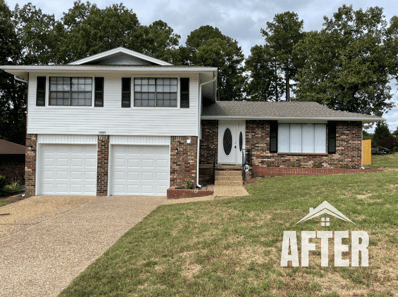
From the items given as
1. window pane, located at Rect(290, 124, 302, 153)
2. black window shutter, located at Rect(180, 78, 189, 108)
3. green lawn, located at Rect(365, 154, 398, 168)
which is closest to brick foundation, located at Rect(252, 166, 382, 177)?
window pane, located at Rect(290, 124, 302, 153)

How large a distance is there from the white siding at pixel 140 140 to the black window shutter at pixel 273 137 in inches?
224

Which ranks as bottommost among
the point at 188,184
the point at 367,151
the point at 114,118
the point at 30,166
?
the point at 188,184

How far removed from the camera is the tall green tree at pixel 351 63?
72.0 ft

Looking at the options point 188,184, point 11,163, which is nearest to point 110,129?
point 188,184

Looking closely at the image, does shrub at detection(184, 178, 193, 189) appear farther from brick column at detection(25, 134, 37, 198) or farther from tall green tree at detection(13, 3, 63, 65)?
tall green tree at detection(13, 3, 63, 65)

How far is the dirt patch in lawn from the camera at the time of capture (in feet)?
23.1

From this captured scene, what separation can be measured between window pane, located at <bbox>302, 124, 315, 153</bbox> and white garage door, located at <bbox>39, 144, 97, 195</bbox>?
32.9 feet

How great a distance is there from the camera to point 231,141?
543 inches

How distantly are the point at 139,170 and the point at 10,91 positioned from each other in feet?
67.2

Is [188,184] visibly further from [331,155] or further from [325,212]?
[331,155]

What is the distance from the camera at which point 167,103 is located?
10852mm

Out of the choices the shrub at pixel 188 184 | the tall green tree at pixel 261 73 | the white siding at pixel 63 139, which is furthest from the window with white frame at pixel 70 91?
the tall green tree at pixel 261 73

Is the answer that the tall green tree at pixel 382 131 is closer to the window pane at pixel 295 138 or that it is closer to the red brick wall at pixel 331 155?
the red brick wall at pixel 331 155

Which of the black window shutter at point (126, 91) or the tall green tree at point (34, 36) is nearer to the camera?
the black window shutter at point (126, 91)
